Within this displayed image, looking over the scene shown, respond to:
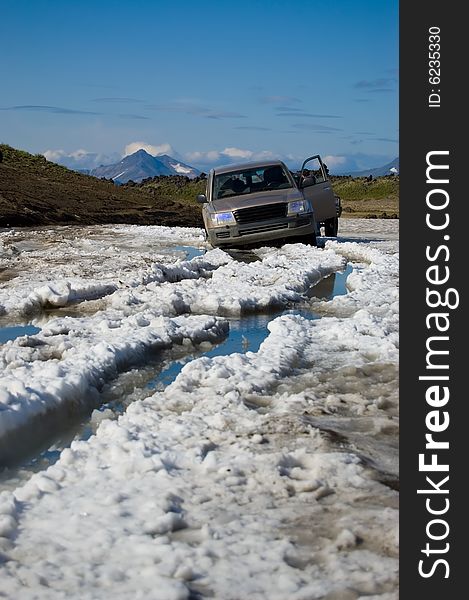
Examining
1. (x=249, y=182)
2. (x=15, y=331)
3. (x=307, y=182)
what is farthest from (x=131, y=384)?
(x=307, y=182)

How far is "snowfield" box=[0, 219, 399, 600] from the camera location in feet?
9.86

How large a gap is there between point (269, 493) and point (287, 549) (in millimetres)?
555

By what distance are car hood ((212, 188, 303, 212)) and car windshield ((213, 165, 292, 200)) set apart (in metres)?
0.32

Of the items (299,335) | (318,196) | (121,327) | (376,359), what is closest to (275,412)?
(376,359)

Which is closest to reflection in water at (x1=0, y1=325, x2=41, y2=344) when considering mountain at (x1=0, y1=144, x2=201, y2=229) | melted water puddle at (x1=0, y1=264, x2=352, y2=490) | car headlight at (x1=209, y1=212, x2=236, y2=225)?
melted water puddle at (x1=0, y1=264, x2=352, y2=490)

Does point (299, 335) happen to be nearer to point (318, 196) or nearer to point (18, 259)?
point (18, 259)

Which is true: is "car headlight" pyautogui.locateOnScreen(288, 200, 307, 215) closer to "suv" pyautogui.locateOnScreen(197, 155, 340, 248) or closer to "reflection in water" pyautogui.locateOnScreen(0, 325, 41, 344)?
"suv" pyautogui.locateOnScreen(197, 155, 340, 248)

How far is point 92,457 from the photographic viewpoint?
409 centimetres

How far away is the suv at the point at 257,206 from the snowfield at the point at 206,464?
251 inches

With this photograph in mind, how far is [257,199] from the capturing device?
15.1 metres

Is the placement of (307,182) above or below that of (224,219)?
above

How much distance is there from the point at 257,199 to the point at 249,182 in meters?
0.95

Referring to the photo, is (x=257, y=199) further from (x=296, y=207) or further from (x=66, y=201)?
(x=66, y=201)

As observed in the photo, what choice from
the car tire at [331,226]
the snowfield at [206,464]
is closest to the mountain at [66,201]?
the car tire at [331,226]
